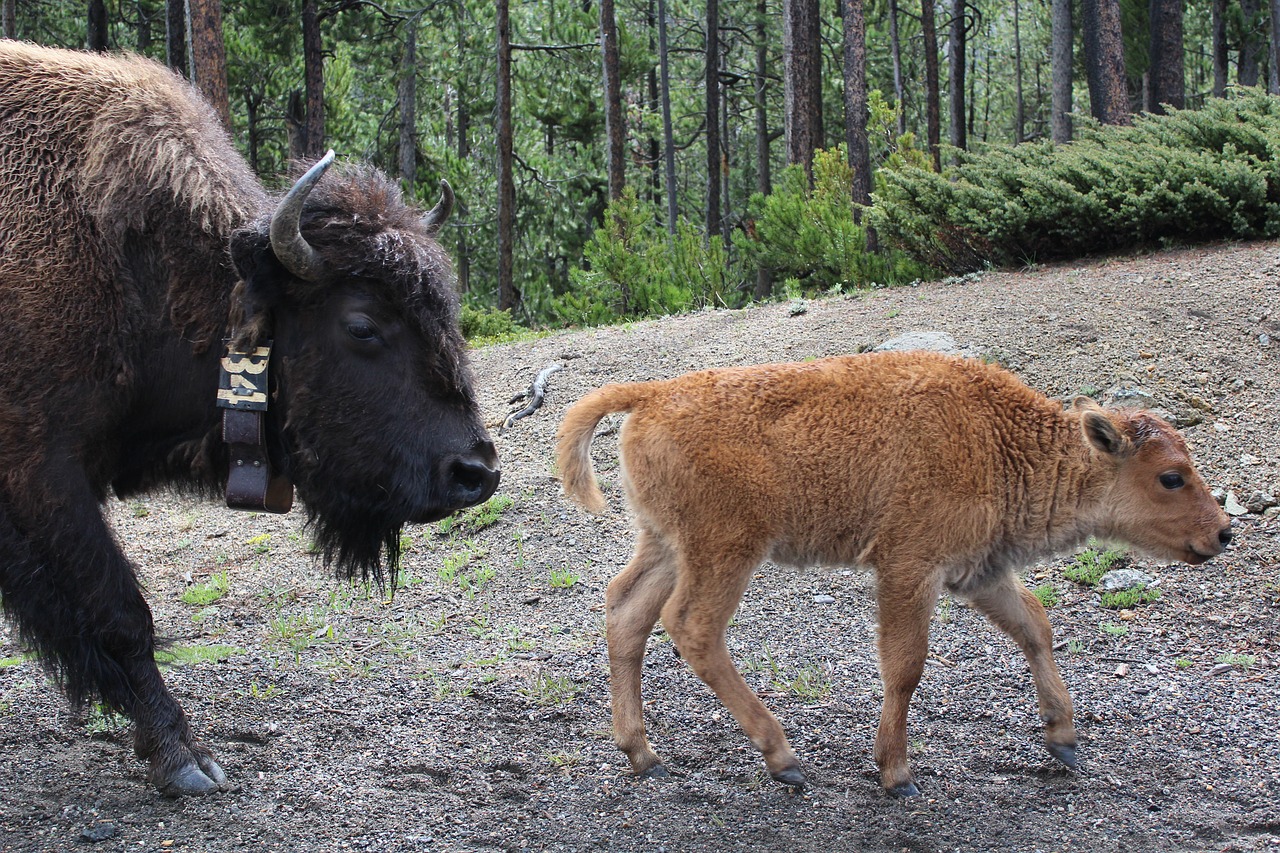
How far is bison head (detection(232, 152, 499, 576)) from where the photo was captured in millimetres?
4164

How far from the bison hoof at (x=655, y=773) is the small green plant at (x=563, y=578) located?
6.81 feet

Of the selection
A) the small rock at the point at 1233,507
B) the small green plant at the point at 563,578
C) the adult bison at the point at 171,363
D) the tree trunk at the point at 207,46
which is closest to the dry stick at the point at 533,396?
the small green plant at the point at 563,578

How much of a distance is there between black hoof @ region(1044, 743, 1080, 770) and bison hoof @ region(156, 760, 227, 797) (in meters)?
3.15

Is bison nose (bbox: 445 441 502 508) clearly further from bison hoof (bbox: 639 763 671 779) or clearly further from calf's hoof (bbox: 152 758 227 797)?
calf's hoof (bbox: 152 758 227 797)

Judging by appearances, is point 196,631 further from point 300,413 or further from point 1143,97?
point 1143,97

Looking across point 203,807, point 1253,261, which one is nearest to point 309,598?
point 203,807

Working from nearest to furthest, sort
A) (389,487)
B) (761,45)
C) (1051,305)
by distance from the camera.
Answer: (389,487), (1051,305), (761,45)

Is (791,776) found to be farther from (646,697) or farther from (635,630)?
(646,697)

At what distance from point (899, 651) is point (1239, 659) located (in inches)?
75.5

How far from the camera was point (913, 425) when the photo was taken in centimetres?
457

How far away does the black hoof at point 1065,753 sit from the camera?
4.38 metres

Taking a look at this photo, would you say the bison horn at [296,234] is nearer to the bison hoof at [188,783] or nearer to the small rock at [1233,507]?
the bison hoof at [188,783]

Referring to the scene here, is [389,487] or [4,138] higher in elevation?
[4,138]

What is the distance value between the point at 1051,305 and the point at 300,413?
6.52 meters
